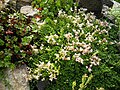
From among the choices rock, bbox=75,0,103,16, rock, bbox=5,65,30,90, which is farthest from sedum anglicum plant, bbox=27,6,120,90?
rock, bbox=75,0,103,16

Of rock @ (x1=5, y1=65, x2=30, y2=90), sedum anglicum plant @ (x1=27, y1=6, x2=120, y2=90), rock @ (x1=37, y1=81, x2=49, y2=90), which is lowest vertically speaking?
rock @ (x1=37, y1=81, x2=49, y2=90)

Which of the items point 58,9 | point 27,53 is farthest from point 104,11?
point 27,53

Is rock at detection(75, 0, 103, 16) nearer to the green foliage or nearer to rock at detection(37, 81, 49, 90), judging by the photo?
the green foliage

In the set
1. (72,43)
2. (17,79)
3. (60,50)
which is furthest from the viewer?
(72,43)

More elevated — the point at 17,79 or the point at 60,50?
the point at 60,50

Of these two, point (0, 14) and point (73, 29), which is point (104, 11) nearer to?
point (73, 29)

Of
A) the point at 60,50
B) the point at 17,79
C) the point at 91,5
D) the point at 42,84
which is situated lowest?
the point at 42,84

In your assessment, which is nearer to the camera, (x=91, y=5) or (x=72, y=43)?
(x=72, y=43)

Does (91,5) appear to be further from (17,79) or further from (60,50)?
(17,79)

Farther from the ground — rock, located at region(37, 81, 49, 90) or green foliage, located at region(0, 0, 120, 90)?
green foliage, located at region(0, 0, 120, 90)

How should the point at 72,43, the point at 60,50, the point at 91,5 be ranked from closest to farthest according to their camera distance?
the point at 60,50, the point at 72,43, the point at 91,5

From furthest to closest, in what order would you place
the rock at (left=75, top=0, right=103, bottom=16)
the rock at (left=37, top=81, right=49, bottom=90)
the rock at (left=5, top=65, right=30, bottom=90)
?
the rock at (left=75, top=0, right=103, bottom=16)
the rock at (left=37, top=81, right=49, bottom=90)
the rock at (left=5, top=65, right=30, bottom=90)

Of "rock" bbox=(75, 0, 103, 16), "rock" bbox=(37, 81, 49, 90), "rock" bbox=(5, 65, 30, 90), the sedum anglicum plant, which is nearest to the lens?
"rock" bbox=(5, 65, 30, 90)

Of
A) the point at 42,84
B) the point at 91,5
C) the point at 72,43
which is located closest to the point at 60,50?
the point at 72,43
